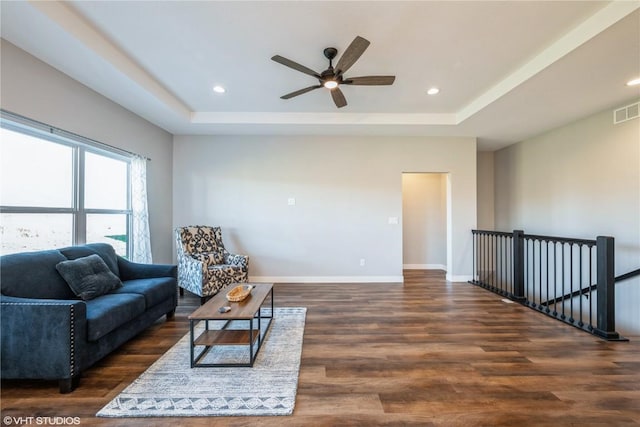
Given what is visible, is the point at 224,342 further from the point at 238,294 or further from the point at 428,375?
the point at 428,375

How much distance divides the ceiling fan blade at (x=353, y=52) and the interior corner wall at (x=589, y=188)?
4.01 metres

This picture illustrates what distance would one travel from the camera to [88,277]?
248 centimetres

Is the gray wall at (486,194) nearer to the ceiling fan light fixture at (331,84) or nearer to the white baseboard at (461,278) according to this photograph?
the white baseboard at (461,278)

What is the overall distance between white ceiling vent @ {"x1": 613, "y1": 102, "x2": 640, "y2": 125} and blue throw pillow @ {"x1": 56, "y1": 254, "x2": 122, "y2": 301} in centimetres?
649

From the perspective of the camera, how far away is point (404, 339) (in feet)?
8.70

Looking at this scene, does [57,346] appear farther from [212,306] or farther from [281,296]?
[281,296]

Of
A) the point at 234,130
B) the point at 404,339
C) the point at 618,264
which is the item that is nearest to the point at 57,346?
the point at 404,339

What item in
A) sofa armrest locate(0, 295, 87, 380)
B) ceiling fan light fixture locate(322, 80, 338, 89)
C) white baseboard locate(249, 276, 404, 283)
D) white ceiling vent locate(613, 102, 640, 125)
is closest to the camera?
sofa armrest locate(0, 295, 87, 380)

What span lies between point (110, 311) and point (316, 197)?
342 centimetres

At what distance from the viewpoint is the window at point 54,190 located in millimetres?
2402

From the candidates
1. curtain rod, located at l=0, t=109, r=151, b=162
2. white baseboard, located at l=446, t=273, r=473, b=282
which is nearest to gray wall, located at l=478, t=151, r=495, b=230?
white baseboard, located at l=446, t=273, r=473, b=282

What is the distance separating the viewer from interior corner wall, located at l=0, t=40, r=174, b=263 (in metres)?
2.32

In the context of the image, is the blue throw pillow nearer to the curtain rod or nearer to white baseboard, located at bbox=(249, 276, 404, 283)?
the curtain rod

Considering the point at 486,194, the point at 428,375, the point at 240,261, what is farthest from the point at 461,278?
the point at 240,261
